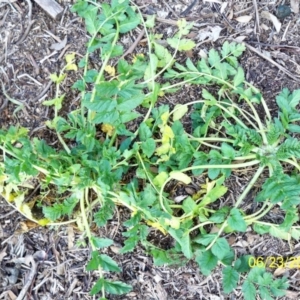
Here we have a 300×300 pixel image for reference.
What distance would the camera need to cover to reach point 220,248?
5.42ft

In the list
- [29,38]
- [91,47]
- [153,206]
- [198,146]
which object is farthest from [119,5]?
[153,206]

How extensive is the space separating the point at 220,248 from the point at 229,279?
10cm

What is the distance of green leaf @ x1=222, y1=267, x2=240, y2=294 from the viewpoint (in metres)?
1.65

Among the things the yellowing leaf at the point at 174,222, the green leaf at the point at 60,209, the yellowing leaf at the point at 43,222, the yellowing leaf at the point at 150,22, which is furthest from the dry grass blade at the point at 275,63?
the yellowing leaf at the point at 43,222

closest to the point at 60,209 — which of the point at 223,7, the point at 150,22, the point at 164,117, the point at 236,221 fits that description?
the point at 164,117

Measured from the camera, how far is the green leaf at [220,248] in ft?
5.41

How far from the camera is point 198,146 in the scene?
1.78 meters

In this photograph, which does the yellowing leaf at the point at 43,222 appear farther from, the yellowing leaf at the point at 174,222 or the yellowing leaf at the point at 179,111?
the yellowing leaf at the point at 179,111

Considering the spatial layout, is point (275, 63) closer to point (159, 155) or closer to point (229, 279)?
point (159, 155)

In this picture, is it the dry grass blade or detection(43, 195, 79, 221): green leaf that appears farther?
the dry grass blade

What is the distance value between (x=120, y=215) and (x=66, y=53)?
0.61m

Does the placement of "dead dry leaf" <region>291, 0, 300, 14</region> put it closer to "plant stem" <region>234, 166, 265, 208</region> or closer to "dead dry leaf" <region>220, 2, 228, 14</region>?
"dead dry leaf" <region>220, 2, 228, 14</region>

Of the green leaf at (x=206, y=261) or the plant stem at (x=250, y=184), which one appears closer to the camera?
the green leaf at (x=206, y=261)

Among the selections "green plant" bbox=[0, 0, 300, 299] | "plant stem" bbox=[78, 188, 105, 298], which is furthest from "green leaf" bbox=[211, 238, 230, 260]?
"plant stem" bbox=[78, 188, 105, 298]
